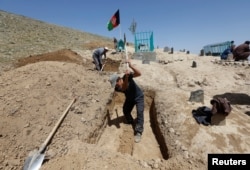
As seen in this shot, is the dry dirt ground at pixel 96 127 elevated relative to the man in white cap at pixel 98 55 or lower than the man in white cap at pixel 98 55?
lower

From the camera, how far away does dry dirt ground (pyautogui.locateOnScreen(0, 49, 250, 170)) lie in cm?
423

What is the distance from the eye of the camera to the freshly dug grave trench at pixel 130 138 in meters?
5.50

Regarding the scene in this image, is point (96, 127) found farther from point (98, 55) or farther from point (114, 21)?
point (98, 55)

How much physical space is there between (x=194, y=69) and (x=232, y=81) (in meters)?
A: 2.29

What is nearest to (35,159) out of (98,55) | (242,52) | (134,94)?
(134,94)

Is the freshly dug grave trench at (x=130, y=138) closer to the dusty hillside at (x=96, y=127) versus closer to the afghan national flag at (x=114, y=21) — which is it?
the dusty hillside at (x=96, y=127)

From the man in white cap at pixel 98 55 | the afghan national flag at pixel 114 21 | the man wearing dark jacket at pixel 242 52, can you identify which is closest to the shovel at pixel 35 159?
the afghan national flag at pixel 114 21

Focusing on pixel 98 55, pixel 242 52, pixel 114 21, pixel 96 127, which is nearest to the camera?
pixel 96 127

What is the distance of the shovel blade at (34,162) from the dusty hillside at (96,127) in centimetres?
13

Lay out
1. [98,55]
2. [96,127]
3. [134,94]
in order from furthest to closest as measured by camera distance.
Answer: [98,55] < [134,94] < [96,127]

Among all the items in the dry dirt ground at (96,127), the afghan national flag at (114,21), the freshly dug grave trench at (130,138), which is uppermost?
the afghan national flag at (114,21)

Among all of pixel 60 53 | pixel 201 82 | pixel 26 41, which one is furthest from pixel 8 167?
pixel 26 41

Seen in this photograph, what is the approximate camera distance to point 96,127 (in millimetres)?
5848

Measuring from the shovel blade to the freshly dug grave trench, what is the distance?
6.42 ft
